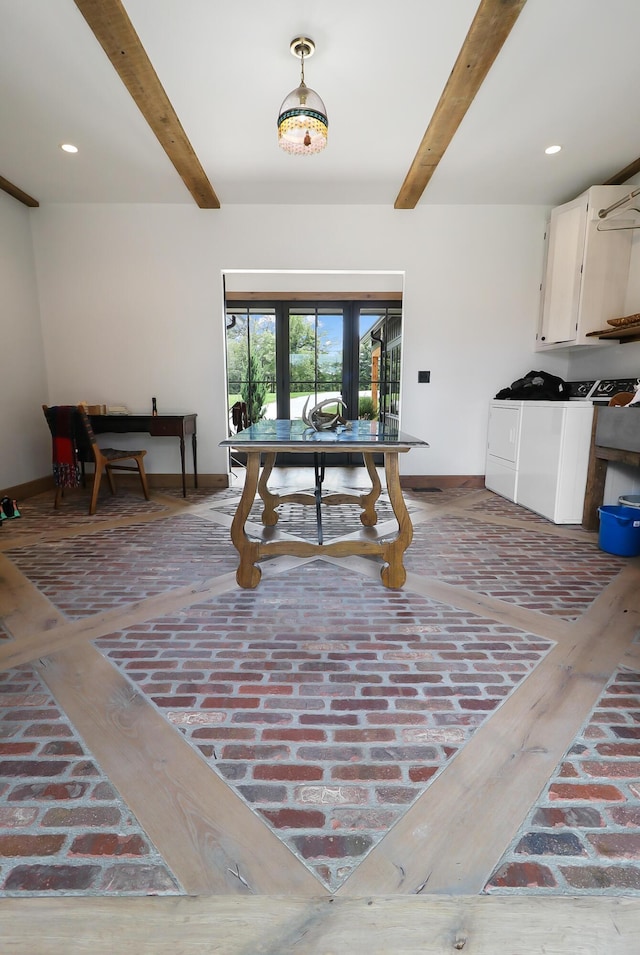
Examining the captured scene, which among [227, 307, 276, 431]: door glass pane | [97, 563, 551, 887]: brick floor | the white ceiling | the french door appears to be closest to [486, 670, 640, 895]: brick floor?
[97, 563, 551, 887]: brick floor

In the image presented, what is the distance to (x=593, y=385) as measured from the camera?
4082mm

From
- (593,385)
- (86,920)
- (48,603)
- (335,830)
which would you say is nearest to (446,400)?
(593,385)

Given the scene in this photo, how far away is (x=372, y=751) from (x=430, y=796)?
19 cm

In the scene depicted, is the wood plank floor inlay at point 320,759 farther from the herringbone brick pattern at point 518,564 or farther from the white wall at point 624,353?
the white wall at point 624,353

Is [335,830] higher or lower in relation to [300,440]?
lower

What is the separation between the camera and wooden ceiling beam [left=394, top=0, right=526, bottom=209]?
→ 2174 millimetres

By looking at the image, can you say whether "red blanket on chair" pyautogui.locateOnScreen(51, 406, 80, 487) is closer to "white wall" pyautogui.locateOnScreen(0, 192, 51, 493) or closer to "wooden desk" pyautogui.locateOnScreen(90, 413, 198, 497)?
"wooden desk" pyautogui.locateOnScreen(90, 413, 198, 497)

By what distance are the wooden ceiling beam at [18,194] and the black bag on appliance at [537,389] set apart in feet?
16.3

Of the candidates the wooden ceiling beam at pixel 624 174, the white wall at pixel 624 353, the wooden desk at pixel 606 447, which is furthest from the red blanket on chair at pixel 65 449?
the wooden ceiling beam at pixel 624 174

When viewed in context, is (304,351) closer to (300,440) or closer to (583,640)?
(300,440)

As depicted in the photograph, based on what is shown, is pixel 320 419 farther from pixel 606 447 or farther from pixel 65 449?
pixel 65 449

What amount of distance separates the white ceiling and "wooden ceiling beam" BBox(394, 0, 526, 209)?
0.07 meters

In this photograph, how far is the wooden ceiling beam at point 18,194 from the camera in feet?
13.0

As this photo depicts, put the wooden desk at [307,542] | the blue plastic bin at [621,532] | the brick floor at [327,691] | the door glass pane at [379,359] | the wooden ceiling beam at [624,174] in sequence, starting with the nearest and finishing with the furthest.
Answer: the brick floor at [327,691] → the wooden desk at [307,542] → the blue plastic bin at [621,532] → the wooden ceiling beam at [624,174] → the door glass pane at [379,359]
